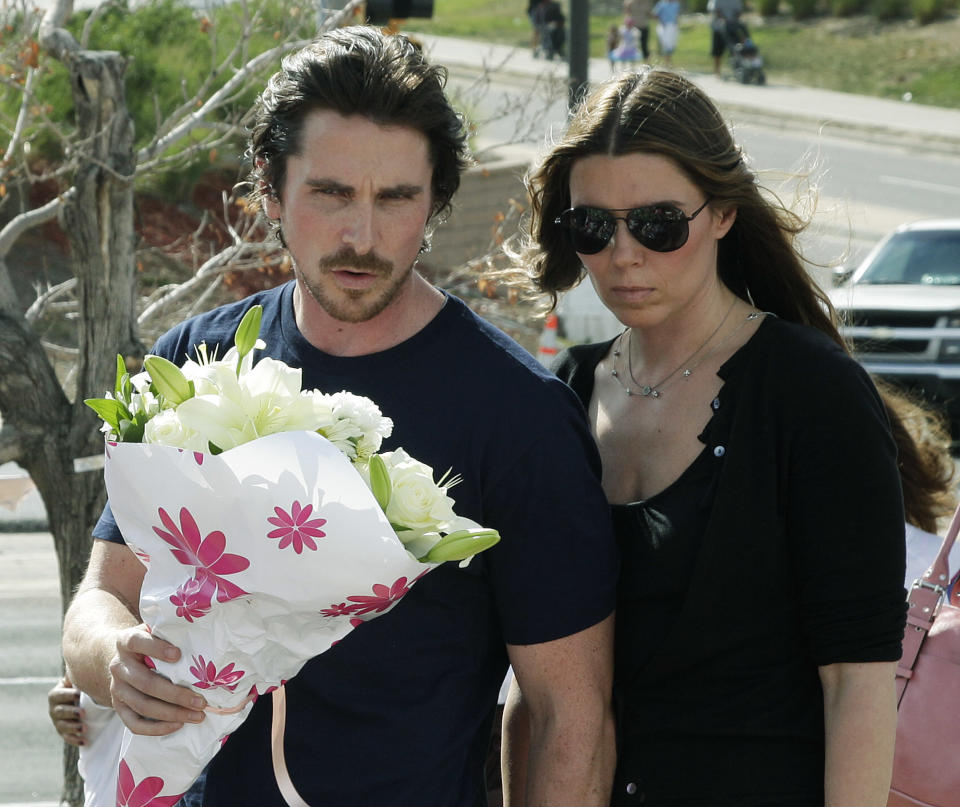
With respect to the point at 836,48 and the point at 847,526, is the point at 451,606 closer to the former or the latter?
the point at 847,526

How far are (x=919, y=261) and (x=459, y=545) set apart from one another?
32.0 ft

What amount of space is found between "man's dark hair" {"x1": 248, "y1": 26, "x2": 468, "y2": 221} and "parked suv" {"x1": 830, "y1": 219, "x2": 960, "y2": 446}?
7530 millimetres

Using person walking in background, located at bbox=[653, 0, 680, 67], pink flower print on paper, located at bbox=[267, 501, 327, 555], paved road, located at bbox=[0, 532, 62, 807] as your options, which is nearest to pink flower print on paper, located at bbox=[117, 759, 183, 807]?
pink flower print on paper, located at bbox=[267, 501, 327, 555]

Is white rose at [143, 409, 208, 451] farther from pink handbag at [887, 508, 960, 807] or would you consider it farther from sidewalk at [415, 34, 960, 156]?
sidewalk at [415, 34, 960, 156]

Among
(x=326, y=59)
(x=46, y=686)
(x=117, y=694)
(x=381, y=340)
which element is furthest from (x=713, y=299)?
(x=46, y=686)

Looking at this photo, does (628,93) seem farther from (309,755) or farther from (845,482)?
(309,755)

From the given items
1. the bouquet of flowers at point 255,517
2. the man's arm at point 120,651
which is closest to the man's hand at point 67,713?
the man's arm at point 120,651

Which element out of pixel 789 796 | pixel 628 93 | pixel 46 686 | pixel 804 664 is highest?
pixel 628 93

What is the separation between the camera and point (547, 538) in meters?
2.38

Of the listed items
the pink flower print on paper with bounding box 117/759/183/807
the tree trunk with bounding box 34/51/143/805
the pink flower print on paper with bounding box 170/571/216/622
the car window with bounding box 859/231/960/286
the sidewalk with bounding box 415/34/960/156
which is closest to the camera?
the pink flower print on paper with bounding box 170/571/216/622

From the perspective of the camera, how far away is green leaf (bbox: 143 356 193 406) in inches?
82.0

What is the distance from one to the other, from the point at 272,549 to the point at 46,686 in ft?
18.2

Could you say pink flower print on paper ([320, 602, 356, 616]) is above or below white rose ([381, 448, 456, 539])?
below

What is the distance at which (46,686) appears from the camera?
7.05 meters
